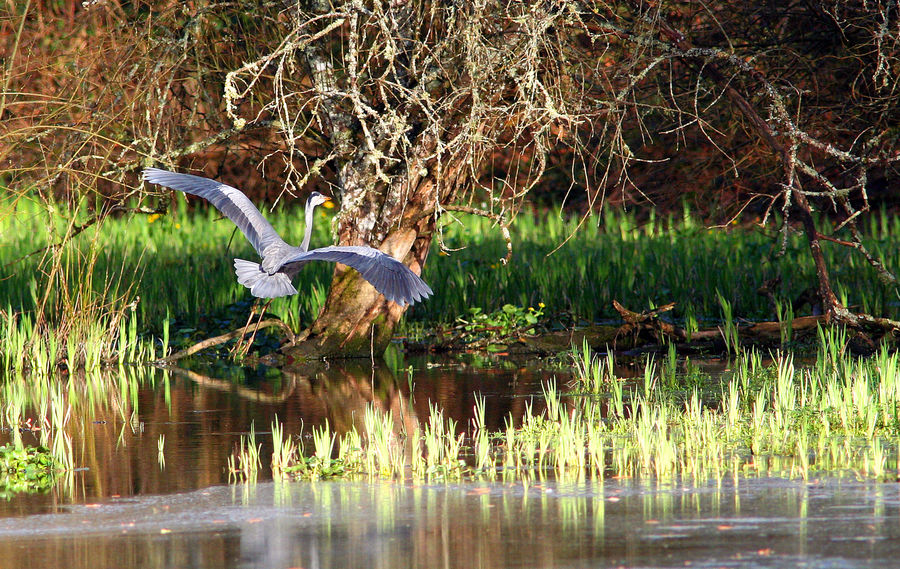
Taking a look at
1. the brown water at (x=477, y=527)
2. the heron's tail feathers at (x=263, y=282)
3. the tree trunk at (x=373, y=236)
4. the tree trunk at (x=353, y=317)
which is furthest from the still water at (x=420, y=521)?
the tree trunk at (x=353, y=317)

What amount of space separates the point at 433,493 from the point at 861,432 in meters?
2.09

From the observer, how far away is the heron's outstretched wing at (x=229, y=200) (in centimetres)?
770

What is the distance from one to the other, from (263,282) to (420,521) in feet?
10.7

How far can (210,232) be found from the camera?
50.1ft

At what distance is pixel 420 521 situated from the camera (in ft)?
14.6

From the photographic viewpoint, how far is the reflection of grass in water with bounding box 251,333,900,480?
5.18 m

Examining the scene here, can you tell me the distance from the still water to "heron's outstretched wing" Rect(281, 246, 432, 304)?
1.13 m

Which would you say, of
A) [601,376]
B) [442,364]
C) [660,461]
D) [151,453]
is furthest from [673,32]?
[151,453]

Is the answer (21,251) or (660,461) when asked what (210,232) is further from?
(660,461)

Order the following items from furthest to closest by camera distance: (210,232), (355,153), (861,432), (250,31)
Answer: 1. (210,232)
2. (250,31)
3. (355,153)
4. (861,432)

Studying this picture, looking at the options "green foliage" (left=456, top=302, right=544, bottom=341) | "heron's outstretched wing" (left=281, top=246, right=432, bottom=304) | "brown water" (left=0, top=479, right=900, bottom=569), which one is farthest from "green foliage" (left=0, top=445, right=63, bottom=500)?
"green foliage" (left=456, top=302, right=544, bottom=341)

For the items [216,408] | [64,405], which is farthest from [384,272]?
Answer: [64,405]

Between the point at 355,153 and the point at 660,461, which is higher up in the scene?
the point at 355,153

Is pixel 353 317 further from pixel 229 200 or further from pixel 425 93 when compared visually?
pixel 425 93
